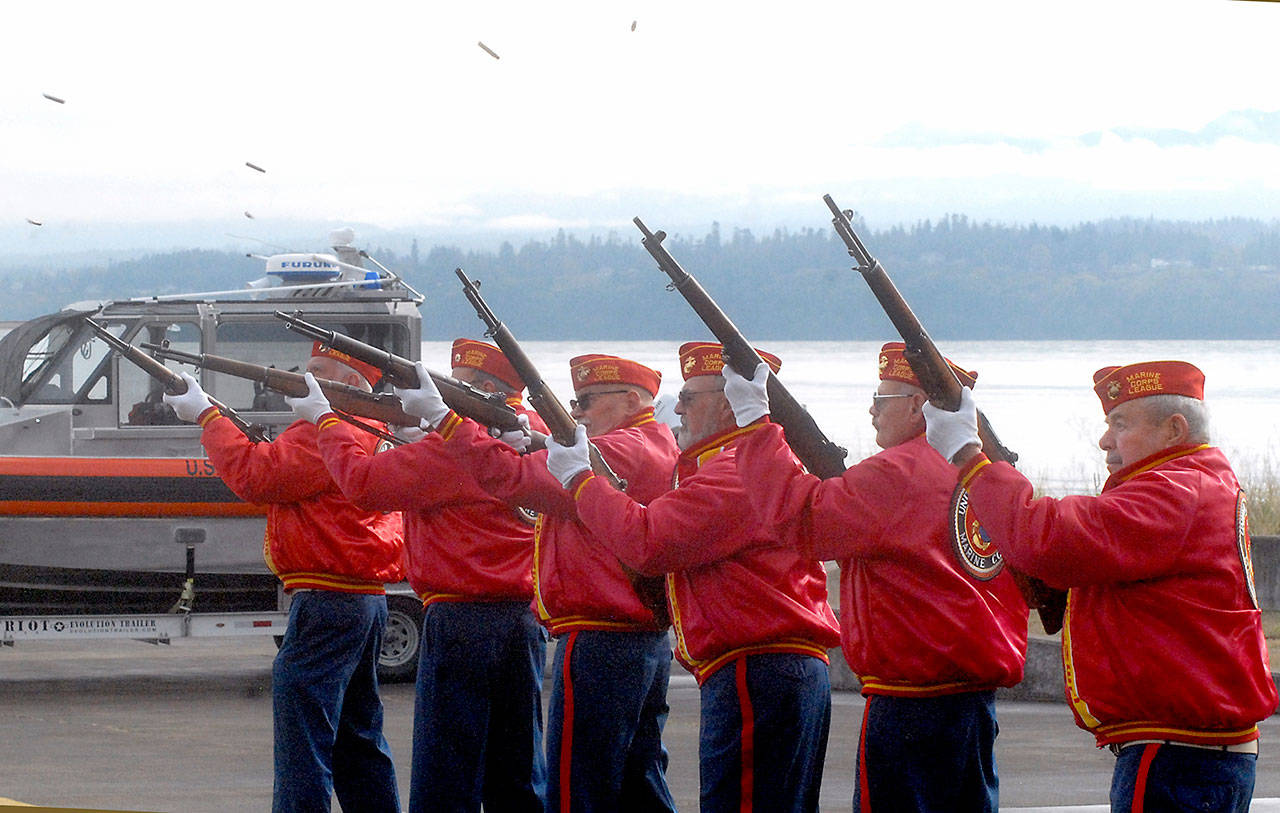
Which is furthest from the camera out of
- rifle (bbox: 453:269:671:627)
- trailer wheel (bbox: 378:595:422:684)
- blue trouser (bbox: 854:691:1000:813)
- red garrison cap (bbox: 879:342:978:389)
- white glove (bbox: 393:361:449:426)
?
trailer wheel (bbox: 378:595:422:684)

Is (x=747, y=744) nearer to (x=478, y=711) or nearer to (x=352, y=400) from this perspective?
(x=478, y=711)

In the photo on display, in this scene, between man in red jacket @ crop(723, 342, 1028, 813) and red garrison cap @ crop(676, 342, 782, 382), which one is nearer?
man in red jacket @ crop(723, 342, 1028, 813)

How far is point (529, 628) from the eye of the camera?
19.9 ft

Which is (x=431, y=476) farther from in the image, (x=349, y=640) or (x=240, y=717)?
(x=240, y=717)

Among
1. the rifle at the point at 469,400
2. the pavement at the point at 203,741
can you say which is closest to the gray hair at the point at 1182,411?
the rifle at the point at 469,400


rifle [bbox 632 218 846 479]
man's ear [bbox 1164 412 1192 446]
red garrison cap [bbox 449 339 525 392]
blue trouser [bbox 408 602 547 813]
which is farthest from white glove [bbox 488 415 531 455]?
man's ear [bbox 1164 412 1192 446]

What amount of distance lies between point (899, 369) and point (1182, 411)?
83cm

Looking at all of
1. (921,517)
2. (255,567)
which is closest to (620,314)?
(255,567)

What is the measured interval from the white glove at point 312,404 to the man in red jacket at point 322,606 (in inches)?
5.0

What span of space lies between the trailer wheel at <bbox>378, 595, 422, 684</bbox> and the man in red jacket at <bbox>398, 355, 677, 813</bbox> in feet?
15.2

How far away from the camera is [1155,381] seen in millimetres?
4211

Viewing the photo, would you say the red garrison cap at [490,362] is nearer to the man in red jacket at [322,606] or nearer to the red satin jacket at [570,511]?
the man in red jacket at [322,606]

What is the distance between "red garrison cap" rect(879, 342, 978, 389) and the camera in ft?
15.6

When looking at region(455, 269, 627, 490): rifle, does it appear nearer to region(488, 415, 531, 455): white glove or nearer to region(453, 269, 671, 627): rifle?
region(453, 269, 671, 627): rifle
